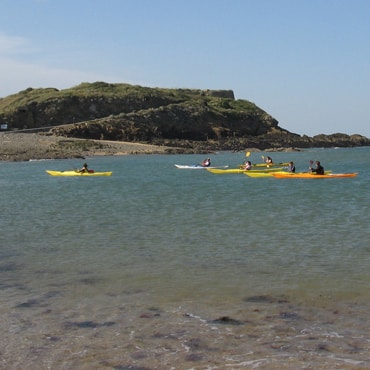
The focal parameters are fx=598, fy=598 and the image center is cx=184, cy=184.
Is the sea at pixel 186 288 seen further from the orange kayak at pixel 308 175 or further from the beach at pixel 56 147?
the beach at pixel 56 147

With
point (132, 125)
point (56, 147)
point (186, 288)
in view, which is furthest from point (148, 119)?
point (186, 288)

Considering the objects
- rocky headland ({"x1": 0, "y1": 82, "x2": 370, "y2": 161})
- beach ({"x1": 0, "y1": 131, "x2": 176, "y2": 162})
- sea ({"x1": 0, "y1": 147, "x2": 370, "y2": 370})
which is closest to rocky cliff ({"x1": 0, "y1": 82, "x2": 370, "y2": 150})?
rocky headland ({"x1": 0, "y1": 82, "x2": 370, "y2": 161})

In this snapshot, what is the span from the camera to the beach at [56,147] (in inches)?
2495

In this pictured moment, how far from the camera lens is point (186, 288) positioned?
9711 mm

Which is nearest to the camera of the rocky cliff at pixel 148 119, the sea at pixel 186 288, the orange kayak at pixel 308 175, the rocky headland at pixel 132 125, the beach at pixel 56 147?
the sea at pixel 186 288

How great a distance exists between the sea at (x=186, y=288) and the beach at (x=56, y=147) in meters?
43.4

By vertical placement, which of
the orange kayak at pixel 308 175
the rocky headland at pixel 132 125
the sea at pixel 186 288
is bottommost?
the sea at pixel 186 288

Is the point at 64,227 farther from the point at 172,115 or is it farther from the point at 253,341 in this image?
the point at 172,115

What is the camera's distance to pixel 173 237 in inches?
583

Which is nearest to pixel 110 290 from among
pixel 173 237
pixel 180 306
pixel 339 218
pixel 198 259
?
pixel 180 306

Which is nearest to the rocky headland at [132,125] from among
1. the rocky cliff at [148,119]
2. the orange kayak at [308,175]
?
the rocky cliff at [148,119]

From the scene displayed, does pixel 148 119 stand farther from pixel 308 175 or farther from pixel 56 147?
pixel 308 175

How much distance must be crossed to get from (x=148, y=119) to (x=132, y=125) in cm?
557

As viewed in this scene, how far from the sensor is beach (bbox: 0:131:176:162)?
63366 millimetres
